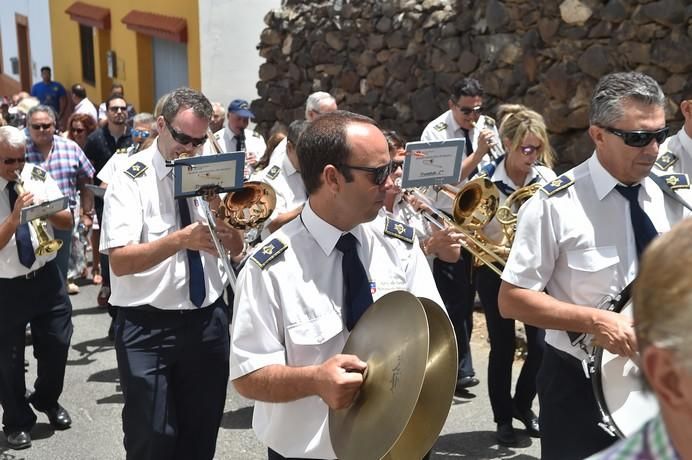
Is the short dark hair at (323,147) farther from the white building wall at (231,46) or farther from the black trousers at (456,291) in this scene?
the white building wall at (231,46)

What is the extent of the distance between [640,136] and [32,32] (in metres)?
26.3

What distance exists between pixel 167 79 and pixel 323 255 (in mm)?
16533

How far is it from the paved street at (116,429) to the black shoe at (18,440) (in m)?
0.04

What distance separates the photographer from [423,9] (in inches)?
420

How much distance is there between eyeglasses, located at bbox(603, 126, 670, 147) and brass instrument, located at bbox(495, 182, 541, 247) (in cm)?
189

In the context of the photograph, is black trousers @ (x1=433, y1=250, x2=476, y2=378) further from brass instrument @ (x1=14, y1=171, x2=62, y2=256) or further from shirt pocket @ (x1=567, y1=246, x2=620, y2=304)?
shirt pocket @ (x1=567, y1=246, x2=620, y2=304)

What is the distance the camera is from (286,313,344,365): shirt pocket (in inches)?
116

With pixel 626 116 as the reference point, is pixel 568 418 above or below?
below

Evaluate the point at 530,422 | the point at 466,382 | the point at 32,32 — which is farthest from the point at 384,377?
the point at 32,32

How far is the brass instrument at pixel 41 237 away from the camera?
563cm

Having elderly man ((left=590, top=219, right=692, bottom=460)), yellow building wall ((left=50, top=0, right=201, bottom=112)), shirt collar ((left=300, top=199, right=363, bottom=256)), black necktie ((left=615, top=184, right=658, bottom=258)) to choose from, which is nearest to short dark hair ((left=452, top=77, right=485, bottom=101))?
black necktie ((left=615, top=184, right=658, bottom=258))

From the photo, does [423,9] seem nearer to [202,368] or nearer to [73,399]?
[73,399]

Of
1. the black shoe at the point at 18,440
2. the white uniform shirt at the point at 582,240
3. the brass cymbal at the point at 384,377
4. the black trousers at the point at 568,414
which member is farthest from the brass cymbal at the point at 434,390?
the black shoe at the point at 18,440

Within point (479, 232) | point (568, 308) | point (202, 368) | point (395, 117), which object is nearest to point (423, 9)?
point (395, 117)
